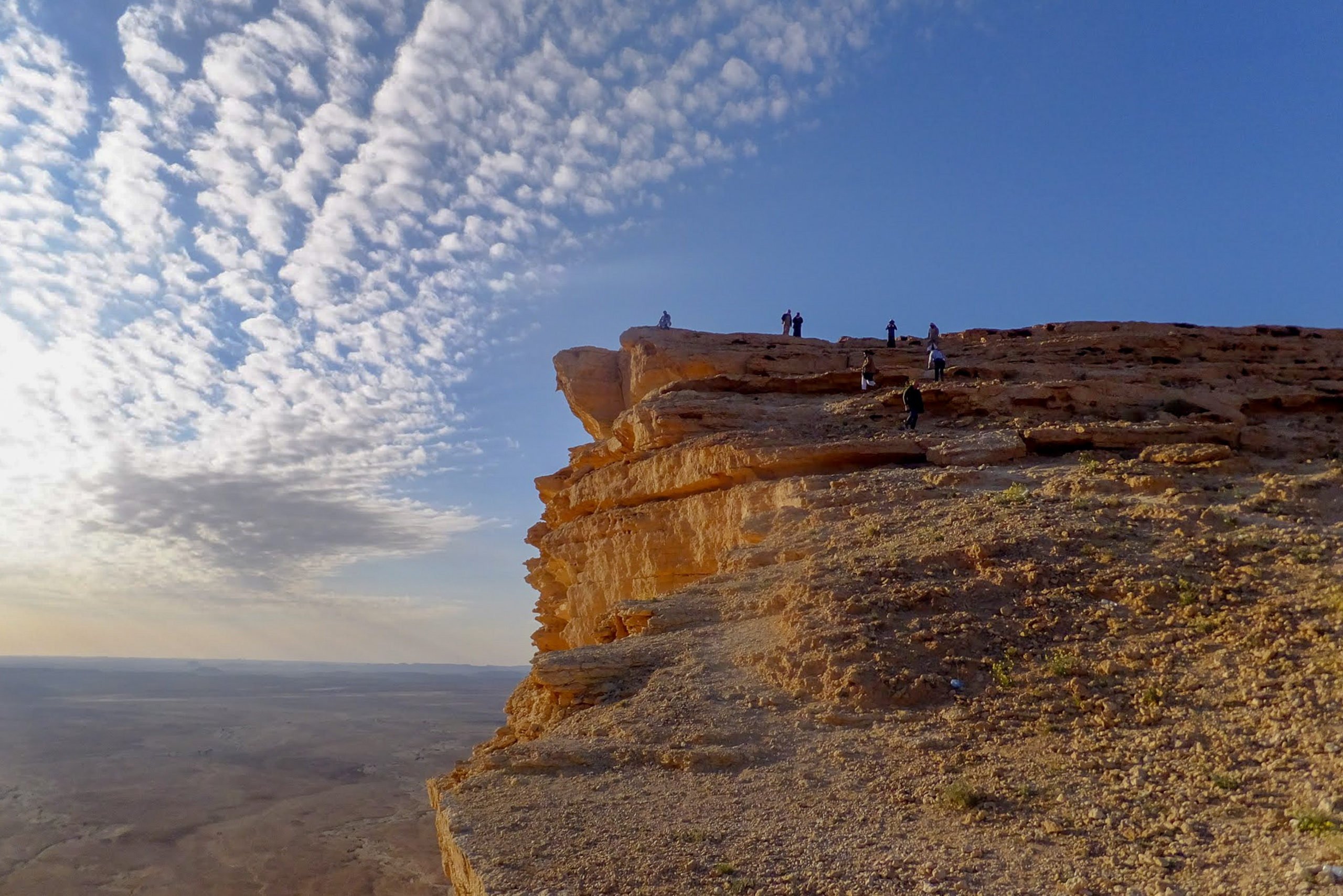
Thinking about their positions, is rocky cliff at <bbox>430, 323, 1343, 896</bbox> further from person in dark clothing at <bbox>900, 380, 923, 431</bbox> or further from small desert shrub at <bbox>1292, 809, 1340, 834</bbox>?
person in dark clothing at <bbox>900, 380, 923, 431</bbox>

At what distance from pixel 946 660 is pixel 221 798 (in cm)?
4227

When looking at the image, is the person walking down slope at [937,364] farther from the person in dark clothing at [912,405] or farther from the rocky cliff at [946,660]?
the person in dark clothing at [912,405]

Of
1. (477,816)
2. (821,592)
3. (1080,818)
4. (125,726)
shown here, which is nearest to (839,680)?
(821,592)

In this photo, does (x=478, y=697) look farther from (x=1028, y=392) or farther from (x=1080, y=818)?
(x=1080, y=818)

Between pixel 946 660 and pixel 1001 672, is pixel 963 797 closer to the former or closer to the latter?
pixel 1001 672

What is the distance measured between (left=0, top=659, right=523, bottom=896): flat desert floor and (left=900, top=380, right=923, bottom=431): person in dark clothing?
2126 centimetres

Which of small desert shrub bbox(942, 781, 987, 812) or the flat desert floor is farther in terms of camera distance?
the flat desert floor

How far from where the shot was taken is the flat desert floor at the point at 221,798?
27.9 metres

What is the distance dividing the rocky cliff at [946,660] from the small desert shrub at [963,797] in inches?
1.1

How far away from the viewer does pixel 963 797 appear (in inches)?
265

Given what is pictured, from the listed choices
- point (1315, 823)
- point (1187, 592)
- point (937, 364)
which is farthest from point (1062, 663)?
point (937, 364)

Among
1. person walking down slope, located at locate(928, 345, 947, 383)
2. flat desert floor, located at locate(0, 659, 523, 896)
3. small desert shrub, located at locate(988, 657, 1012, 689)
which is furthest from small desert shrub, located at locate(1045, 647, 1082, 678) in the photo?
flat desert floor, located at locate(0, 659, 523, 896)

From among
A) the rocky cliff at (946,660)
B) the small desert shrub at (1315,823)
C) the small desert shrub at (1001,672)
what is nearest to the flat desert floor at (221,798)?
the rocky cliff at (946,660)

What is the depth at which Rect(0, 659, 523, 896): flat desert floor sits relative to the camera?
27938 mm
